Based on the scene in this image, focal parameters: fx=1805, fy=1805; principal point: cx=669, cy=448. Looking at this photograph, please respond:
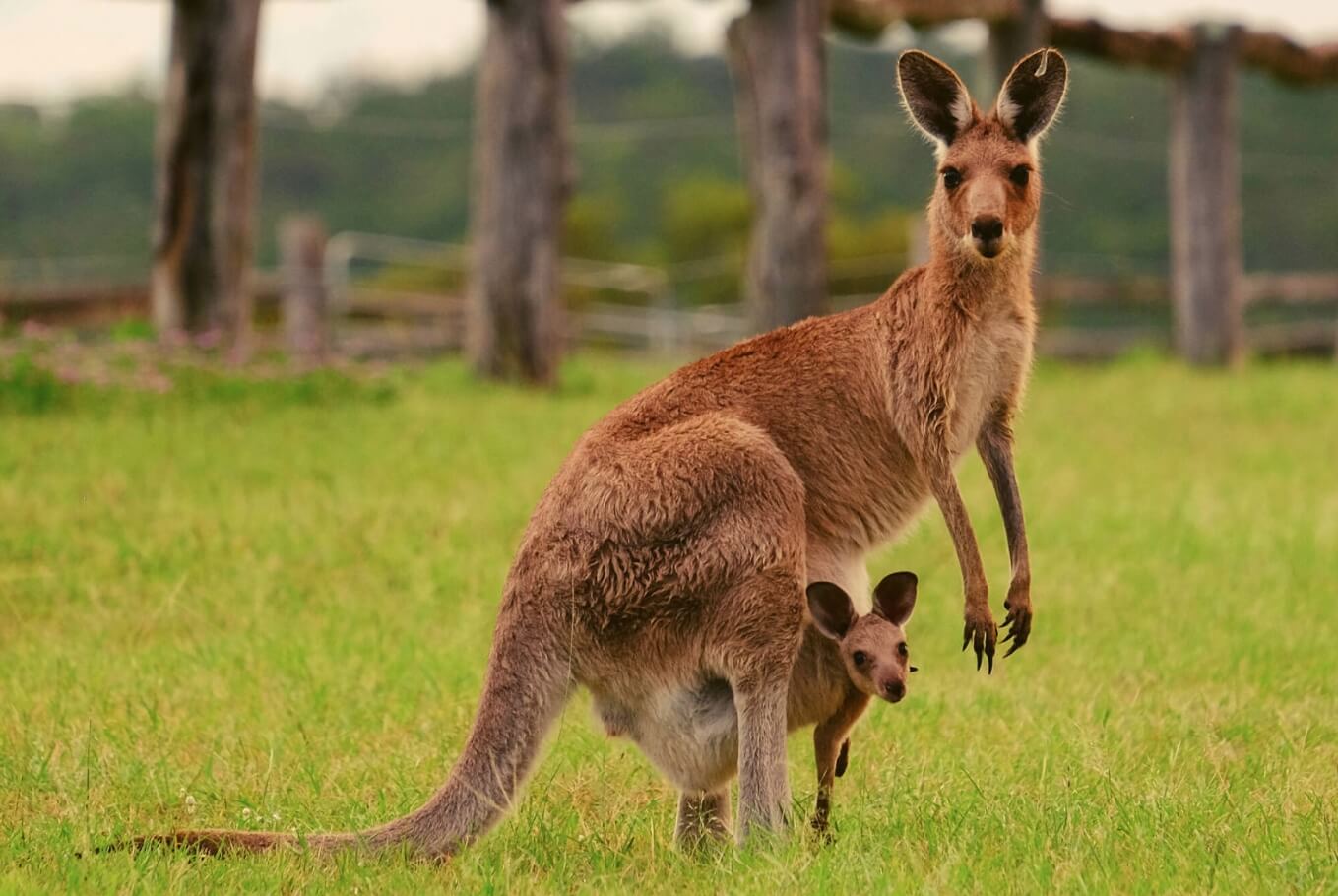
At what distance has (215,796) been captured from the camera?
4477mm

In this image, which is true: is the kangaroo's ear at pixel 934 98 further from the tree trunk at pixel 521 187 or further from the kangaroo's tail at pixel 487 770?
the tree trunk at pixel 521 187

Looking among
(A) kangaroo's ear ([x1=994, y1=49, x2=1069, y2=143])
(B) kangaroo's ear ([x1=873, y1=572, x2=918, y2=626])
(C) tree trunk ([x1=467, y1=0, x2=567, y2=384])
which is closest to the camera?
(B) kangaroo's ear ([x1=873, y1=572, x2=918, y2=626])

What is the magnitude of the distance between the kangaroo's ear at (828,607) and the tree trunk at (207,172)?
723 cm

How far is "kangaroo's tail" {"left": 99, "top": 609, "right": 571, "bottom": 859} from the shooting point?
3787 millimetres

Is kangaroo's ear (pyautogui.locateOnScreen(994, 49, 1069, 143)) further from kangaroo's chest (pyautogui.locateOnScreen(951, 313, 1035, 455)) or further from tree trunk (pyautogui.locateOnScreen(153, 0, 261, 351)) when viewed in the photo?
tree trunk (pyautogui.locateOnScreen(153, 0, 261, 351))

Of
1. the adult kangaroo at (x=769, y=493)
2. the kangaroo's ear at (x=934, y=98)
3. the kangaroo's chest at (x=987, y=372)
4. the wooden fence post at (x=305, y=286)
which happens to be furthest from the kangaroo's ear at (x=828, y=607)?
the wooden fence post at (x=305, y=286)

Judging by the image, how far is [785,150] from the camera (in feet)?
41.1

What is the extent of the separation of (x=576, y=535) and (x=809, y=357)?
797mm

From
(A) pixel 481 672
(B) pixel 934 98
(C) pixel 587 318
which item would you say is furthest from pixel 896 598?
(C) pixel 587 318

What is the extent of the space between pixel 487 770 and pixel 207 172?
7.61 metres

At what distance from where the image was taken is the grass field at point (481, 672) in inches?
152

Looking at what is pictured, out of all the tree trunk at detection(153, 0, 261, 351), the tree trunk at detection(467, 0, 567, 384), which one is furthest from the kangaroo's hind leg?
the tree trunk at detection(467, 0, 567, 384)

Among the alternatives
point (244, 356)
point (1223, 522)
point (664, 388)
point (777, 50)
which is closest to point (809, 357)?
point (664, 388)

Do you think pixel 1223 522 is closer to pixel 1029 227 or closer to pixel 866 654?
pixel 1029 227
